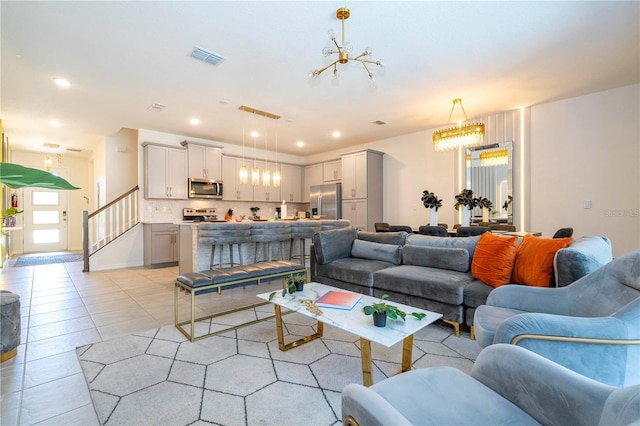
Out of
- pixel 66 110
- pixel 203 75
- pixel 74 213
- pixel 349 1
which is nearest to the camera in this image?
pixel 349 1

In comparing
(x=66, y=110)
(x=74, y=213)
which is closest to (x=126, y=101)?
(x=66, y=110)

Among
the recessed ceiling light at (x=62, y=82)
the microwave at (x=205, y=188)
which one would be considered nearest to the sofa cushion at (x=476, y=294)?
the recessed ceiling light at (x=62, y=82)

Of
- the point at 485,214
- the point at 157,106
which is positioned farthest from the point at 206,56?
the point at 485,214

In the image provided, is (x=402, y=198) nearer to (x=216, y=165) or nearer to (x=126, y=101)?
(x=216, y=165)

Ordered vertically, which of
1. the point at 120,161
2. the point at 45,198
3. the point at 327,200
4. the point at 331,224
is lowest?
the point at 331,224

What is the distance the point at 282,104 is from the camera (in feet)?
15.0

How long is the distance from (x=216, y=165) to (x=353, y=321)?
5874mm

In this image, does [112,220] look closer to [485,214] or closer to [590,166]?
[485,214]

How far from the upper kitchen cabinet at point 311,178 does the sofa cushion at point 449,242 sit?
15.7 ft

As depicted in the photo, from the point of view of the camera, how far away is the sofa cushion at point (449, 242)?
9.88ft

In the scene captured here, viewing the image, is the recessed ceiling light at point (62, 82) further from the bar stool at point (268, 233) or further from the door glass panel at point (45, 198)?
the door glass panel at point (45, 198)

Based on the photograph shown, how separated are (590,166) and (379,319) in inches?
184

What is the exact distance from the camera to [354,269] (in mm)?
3355

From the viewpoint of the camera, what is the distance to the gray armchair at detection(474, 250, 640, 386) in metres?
1.24
